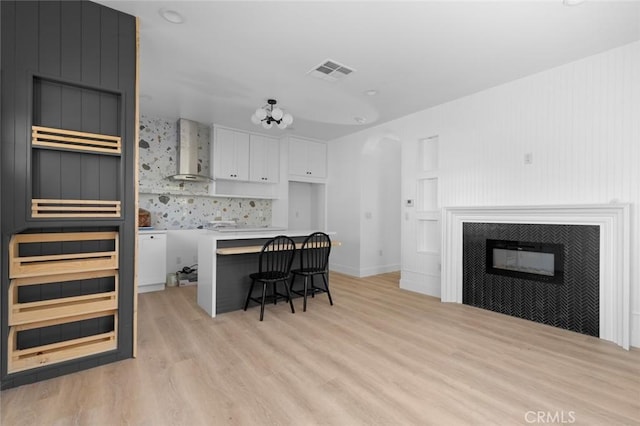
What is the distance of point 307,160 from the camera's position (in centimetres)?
616

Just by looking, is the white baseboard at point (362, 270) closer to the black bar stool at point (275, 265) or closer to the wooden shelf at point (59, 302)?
the black bar stool at point (275, 265)

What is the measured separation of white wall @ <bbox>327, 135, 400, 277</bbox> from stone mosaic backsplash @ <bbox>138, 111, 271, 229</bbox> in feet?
7.54

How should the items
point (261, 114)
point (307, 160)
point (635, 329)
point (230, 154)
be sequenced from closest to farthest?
point (635, 329) < point (261, 114) < point (230, 154) < point (307, 160)

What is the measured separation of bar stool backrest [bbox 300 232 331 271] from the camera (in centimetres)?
390

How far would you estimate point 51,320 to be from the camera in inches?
85.9

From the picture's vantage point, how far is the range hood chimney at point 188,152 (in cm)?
500

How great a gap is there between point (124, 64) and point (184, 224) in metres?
3.43

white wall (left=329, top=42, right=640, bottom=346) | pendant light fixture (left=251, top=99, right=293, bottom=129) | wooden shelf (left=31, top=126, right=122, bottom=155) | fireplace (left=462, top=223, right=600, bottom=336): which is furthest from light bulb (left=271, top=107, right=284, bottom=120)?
fireplace (left=462, top=223, right=600, bottom=336)

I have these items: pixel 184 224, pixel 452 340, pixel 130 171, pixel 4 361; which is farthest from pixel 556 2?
pixel 184 224

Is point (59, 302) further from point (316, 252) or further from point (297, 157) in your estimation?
point (297, 157)

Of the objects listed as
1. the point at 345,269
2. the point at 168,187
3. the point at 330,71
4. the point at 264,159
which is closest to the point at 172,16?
the point at 330,71

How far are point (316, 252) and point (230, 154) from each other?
8.55 feet

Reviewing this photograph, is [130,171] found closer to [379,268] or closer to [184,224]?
[184,224]

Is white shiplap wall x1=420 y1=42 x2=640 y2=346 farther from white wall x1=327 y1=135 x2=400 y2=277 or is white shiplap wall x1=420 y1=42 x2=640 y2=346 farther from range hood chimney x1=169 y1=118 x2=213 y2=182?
range hood chimney x1=169 y1=118 x2=213 y2=182
